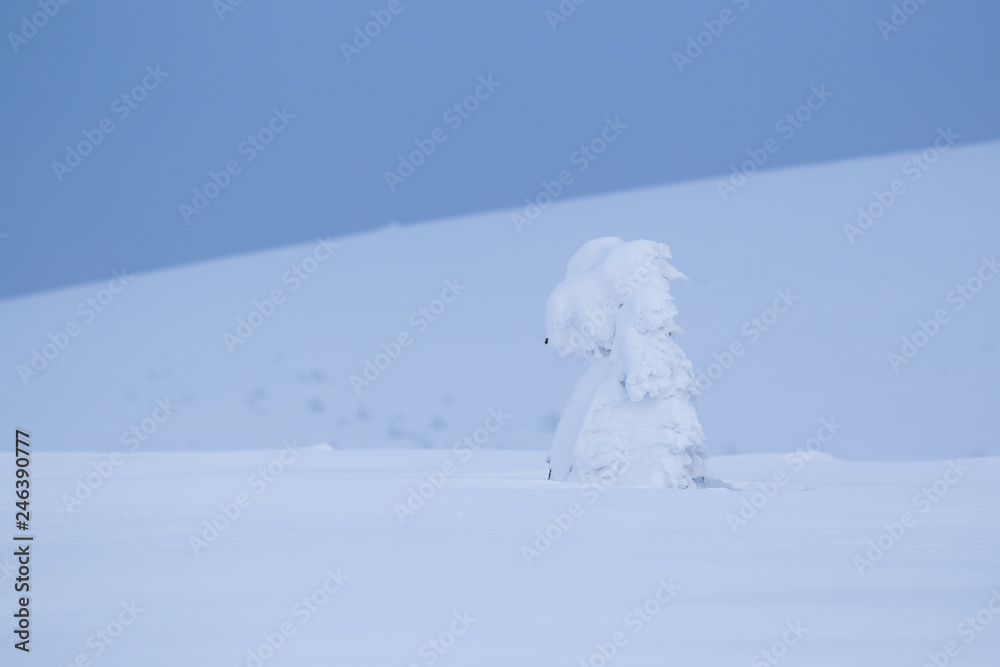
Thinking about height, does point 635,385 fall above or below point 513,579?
above

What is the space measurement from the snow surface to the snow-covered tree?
209cm

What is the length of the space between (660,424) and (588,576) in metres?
6.11

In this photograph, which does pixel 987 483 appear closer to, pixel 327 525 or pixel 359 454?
pixel 327 525

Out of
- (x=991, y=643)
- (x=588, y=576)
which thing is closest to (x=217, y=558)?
(x=588, y=576)

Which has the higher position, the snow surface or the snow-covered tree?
the snow-covered tree

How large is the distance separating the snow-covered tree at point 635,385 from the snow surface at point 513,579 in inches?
82.2

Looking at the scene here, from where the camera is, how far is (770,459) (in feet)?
51.9

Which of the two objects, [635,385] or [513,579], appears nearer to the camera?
[513,579]

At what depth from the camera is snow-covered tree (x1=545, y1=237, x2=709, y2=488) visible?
10.2m

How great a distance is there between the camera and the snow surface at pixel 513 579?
316 centimetres

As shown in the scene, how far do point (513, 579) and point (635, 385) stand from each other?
6.04 metres

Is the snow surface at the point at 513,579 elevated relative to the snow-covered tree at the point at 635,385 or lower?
lower

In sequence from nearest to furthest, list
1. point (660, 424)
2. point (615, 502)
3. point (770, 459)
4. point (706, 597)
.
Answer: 1. point (706, 597)
2. point (615, 502)
3. point (660, 424)
4. point (770, 459)

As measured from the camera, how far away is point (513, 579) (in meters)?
4.23
